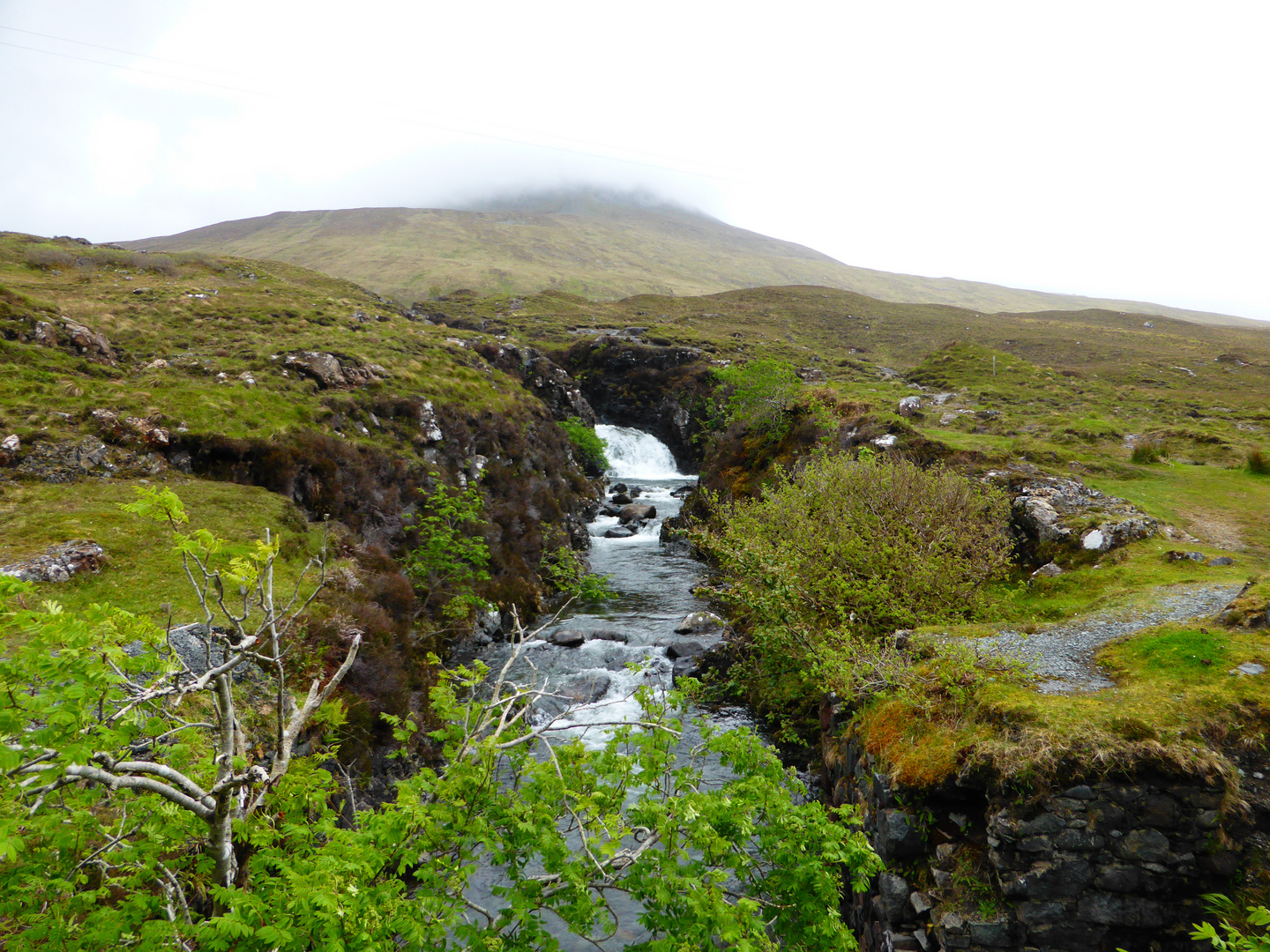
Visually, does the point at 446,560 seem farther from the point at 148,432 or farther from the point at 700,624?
the point at 148,432

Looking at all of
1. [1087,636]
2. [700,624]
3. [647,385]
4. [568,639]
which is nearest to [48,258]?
[568,639]

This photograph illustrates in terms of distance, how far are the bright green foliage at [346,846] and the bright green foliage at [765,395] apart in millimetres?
32519

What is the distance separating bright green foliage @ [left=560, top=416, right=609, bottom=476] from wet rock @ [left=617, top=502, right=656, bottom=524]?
879 centimetres

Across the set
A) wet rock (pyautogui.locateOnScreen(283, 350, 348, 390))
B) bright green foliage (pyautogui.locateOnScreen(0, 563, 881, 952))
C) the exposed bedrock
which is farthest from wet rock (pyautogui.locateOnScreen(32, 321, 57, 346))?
the exposed bedrock

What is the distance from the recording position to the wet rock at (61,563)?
1141 centimetres

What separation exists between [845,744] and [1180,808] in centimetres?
494

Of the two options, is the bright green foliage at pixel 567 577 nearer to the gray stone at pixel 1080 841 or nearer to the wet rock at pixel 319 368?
the wet rock at pixel 319 368

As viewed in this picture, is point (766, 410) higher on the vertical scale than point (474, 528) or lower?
higher

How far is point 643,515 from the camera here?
40875 mm

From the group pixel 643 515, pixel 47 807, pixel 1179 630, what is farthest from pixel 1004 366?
pixel 47 807

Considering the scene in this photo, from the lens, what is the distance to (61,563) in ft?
39.2

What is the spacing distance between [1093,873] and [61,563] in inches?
752

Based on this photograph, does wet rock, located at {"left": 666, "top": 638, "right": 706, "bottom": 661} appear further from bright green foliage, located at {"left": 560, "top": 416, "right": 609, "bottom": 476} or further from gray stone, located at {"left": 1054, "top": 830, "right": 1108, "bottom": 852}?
bright green foliage, located at {"left": 560, "top": 416, "right": 609, "bottom": 476}

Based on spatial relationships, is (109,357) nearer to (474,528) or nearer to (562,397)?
(474,528)
